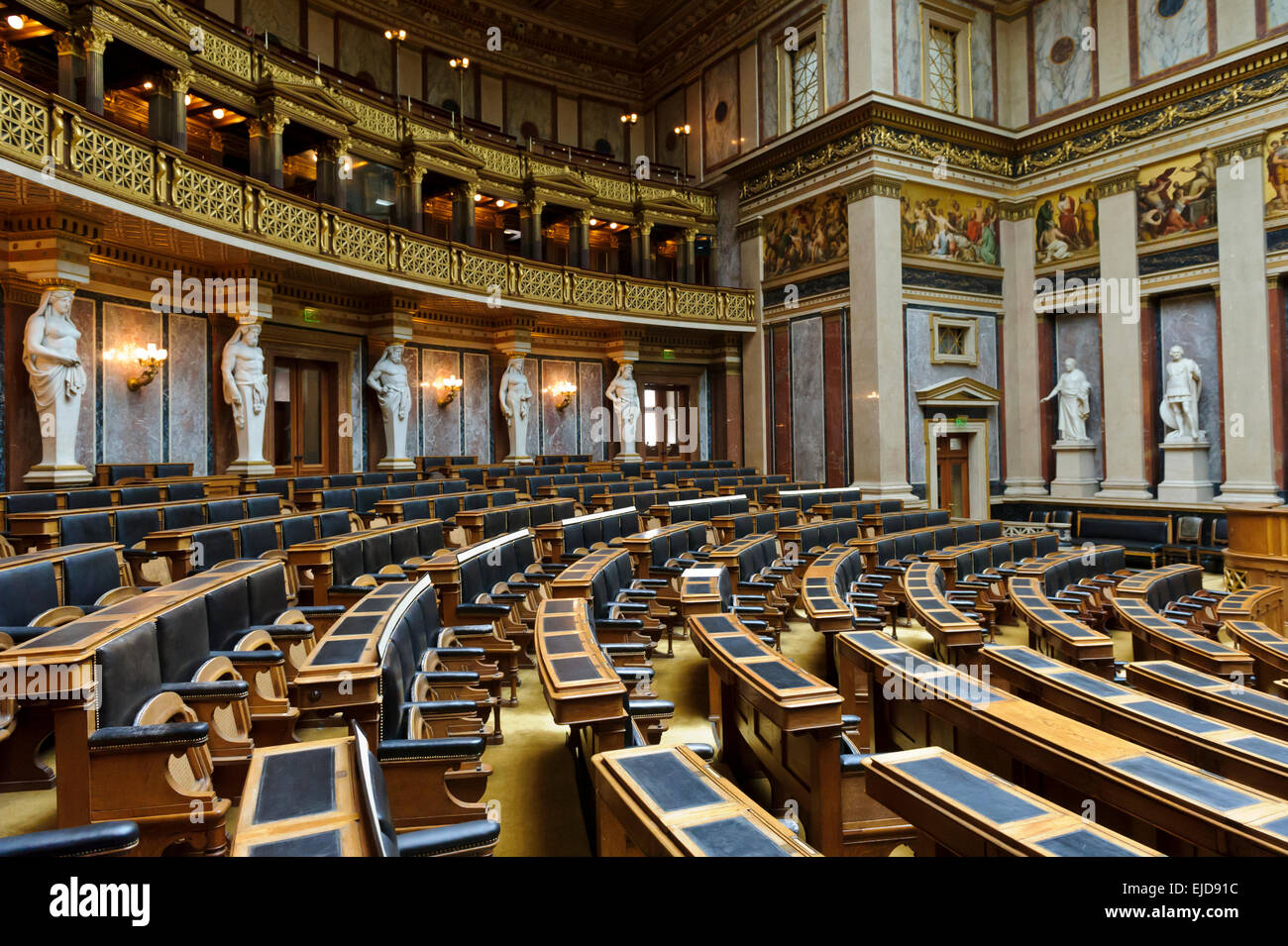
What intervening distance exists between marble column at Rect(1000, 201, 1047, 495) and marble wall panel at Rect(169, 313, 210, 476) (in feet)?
42.0

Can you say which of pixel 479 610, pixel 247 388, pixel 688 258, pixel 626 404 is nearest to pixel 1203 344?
pixel 688 258

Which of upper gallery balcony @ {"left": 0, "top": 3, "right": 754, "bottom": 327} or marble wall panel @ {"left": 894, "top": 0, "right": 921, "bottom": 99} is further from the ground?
marble wall panel @ {"left": 894, "top": 0, "right": 921, "bottom": 99}

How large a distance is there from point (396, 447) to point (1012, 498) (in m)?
10.6

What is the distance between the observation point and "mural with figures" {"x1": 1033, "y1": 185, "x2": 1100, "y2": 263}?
13.2 meters

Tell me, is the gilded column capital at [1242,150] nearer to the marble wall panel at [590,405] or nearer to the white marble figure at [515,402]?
the marble wall panel at [590,405]

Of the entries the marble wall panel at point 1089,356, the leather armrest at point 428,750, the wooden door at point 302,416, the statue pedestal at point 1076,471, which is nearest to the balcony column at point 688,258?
the marble wall panel at point 1089,356

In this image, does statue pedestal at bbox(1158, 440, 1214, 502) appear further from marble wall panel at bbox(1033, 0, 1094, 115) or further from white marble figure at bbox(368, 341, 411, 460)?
white marble figure at bbox(368, 341, 411, 460)

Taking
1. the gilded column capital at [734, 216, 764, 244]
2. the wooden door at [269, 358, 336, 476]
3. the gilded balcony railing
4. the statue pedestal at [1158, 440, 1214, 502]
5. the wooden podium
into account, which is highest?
the gilded column capital at [734, 216, 764, 244]

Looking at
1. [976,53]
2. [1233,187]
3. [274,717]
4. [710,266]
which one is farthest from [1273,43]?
[274,717]

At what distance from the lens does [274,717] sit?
279 cm

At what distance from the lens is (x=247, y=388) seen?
9617 millimetres

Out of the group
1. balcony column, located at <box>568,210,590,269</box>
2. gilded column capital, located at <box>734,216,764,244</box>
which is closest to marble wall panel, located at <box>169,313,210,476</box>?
balcony column, located at <box>568,210,590,269</box>

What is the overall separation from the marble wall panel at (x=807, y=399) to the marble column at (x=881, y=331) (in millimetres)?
1076
